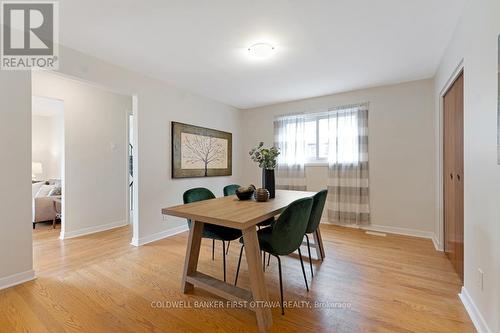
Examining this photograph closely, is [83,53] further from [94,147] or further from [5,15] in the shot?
[94,147]

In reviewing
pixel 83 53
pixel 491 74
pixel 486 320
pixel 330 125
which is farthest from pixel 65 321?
pixel 330 125

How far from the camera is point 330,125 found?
4.14 metres

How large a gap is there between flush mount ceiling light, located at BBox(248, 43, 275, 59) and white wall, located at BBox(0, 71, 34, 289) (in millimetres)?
2240

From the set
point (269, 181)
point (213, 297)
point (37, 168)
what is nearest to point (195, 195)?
point (269, 181)

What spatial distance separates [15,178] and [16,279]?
0.94 metres

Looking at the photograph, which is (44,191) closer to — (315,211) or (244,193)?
(244,193)

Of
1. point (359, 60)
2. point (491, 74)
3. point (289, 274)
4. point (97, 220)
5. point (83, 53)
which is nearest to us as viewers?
point (491, 74)

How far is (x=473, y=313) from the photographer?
5.36 feet

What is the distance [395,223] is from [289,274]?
2.34 meters

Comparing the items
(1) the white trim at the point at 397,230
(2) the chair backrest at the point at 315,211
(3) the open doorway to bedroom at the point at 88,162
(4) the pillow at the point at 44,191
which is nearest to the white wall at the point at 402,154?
(1) the white trim at the point at 397,230

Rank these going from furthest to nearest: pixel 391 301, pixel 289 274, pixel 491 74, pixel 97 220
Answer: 1. pixel 97 220
2. pixel 289 274
3. pixel 391 301
4. pixel 491 74

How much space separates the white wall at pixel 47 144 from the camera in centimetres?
617

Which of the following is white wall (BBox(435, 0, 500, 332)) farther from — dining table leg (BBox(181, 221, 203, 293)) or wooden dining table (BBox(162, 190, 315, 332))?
dining table leg (BBox(181, 221, 203, 293))

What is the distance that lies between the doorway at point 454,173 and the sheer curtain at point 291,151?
213 centimetres
